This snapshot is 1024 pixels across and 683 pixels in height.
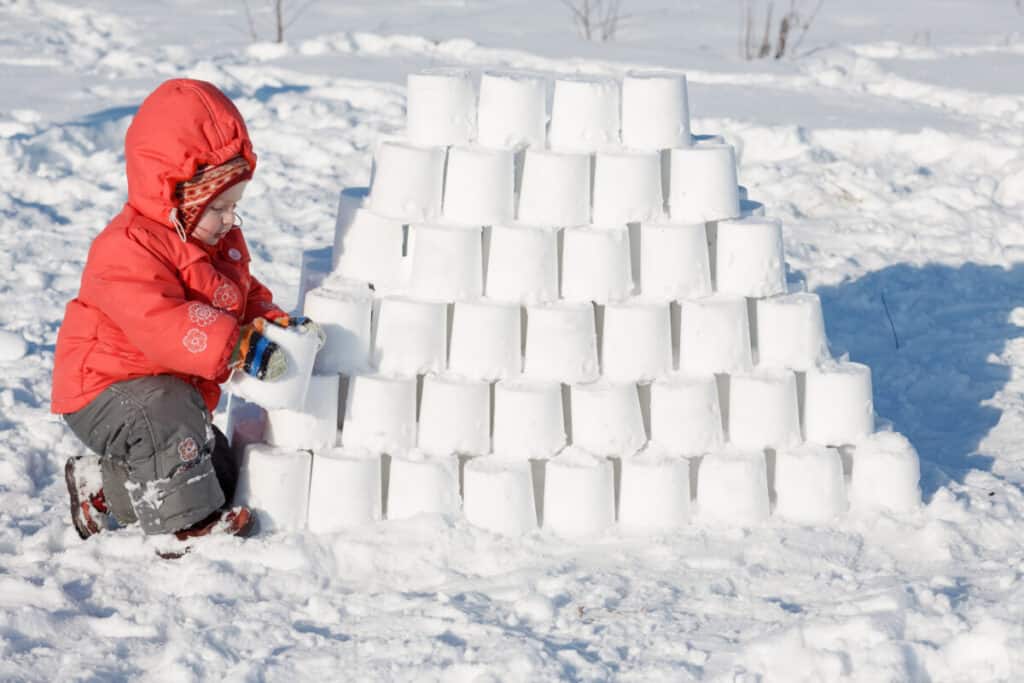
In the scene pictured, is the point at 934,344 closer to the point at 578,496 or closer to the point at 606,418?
the point at 606,418

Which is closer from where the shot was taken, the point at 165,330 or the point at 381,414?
the point at 165,330

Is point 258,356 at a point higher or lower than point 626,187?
lower

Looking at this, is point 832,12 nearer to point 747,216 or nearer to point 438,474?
point 747,216

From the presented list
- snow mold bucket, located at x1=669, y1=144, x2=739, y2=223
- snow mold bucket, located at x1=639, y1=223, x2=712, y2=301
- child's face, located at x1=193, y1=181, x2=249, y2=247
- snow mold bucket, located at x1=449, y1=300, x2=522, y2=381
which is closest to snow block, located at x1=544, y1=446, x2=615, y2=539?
snow mold bucket, located at x1=449, y1=300, x2=522, y2=381

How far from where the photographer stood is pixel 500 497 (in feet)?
11.3

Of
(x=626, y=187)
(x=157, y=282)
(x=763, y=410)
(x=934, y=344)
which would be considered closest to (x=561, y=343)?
(x=626, y=187)

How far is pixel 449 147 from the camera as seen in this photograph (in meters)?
3.63

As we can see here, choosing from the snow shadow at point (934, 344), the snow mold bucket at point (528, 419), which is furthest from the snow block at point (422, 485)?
the snow shadow at point (934, 344)

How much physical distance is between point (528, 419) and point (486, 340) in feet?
0.77

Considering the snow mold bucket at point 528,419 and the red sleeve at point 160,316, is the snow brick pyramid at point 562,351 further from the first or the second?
the red sleeve at point 160,316

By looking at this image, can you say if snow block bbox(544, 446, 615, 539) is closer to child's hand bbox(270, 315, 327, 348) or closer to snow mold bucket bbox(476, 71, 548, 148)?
child's hand bbox(270, 315, 327, 348)

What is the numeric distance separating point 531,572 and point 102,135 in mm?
5034

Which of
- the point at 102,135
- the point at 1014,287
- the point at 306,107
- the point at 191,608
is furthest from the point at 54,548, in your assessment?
the point at 306,107

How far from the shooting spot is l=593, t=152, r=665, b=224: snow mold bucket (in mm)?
3525
